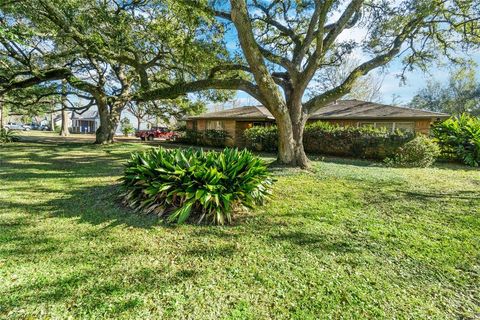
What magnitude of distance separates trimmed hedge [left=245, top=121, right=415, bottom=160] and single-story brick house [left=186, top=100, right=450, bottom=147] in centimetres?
268

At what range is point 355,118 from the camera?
16.4 meters

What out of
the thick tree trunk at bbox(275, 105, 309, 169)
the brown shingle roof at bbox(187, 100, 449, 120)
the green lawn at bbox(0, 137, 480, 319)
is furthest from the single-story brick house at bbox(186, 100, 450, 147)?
the green lawn at bbox(0, 137, 480, 319)

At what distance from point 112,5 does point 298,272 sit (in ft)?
45.3

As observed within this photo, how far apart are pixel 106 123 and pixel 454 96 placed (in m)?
40.8

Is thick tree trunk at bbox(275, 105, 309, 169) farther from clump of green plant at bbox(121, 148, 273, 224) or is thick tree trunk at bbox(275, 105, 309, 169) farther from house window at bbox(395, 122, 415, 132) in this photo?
house window at bbox(395, 122, 415, 132)

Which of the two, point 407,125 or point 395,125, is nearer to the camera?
point 407,125

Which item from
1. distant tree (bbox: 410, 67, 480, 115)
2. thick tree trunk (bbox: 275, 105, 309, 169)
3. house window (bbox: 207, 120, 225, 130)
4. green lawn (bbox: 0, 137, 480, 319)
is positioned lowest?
green lawn (bbox: 0, 137, 480, 319)

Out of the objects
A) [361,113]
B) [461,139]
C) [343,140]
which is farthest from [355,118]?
[461,139]

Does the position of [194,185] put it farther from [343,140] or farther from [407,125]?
[407,125]

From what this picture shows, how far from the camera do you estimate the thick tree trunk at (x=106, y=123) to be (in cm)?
1719

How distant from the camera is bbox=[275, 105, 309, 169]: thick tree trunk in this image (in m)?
8.62

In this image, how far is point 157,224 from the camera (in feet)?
13.7

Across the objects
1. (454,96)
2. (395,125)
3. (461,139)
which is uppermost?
(454,96)

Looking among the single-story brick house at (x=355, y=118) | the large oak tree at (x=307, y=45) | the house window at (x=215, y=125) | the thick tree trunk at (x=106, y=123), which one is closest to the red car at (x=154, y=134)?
the house window at (x=215, y=125)
